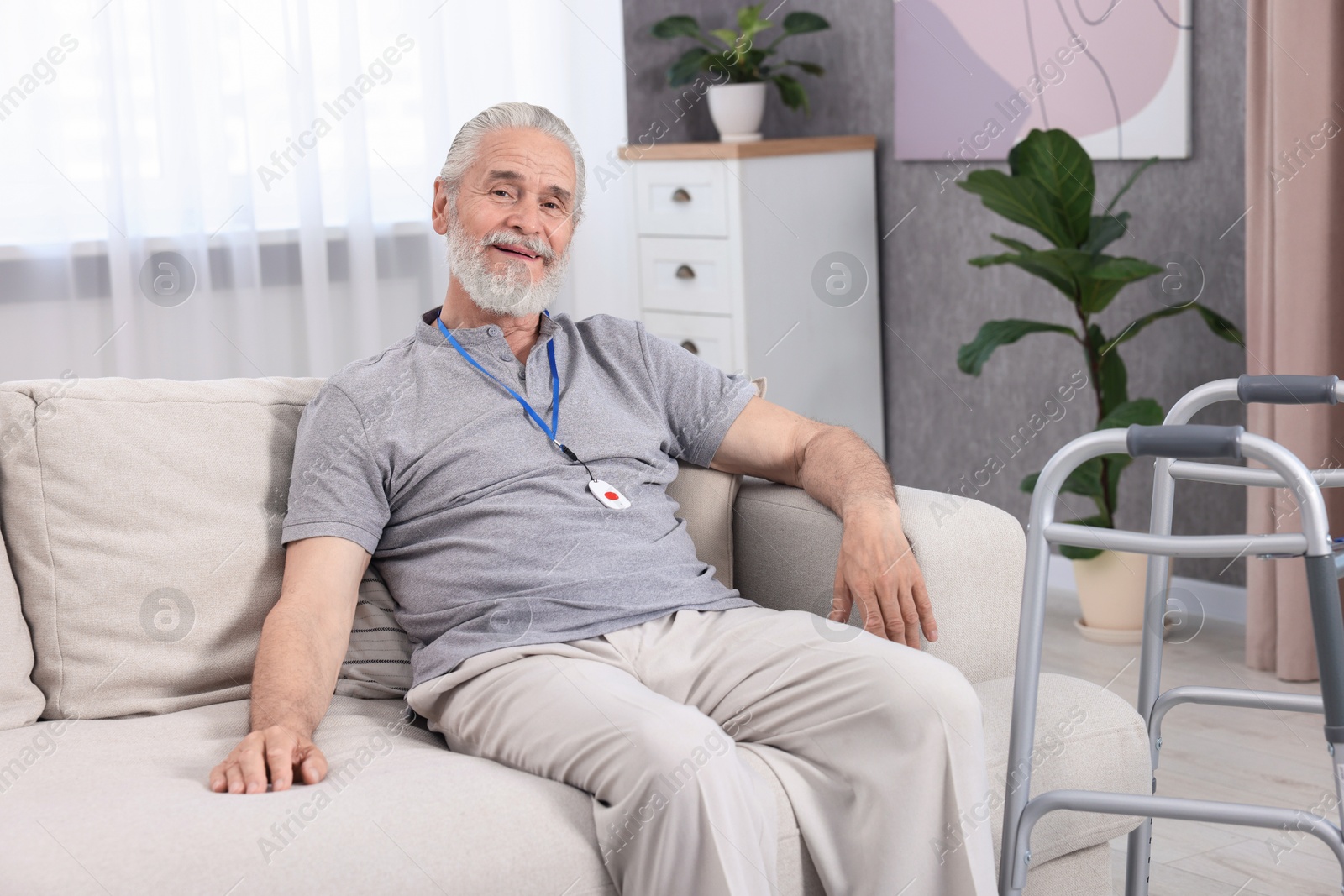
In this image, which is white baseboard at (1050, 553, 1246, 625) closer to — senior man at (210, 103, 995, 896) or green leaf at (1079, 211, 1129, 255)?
green leaf at (1079, 211, 1129, 255)

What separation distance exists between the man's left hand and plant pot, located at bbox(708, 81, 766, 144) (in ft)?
7.74

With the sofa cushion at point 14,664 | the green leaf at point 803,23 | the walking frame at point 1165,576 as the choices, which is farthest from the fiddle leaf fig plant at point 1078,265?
the sofa cushion at point 14,664

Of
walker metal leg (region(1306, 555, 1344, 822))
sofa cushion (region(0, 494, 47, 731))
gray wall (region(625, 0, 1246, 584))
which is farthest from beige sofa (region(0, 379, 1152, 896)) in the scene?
gray wall (region(625, 0, 1246, 584))

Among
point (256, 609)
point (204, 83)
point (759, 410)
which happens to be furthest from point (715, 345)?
point (256, 609)

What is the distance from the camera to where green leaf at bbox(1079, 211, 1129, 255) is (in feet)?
9.66

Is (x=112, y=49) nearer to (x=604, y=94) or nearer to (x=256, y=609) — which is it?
(x=604, y=94)

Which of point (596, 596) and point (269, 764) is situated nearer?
point (269, 764)

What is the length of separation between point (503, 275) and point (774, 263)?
6.31 feet

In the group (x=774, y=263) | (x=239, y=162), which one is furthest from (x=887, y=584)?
(x=239, y=162)

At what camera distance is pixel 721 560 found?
187 centimetres

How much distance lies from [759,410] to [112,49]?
213 cm

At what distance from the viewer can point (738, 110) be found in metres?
3.84

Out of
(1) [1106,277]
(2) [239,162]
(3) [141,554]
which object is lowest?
(3) [141,554]

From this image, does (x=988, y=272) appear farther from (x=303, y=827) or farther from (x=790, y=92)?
(x=303, y=827)
